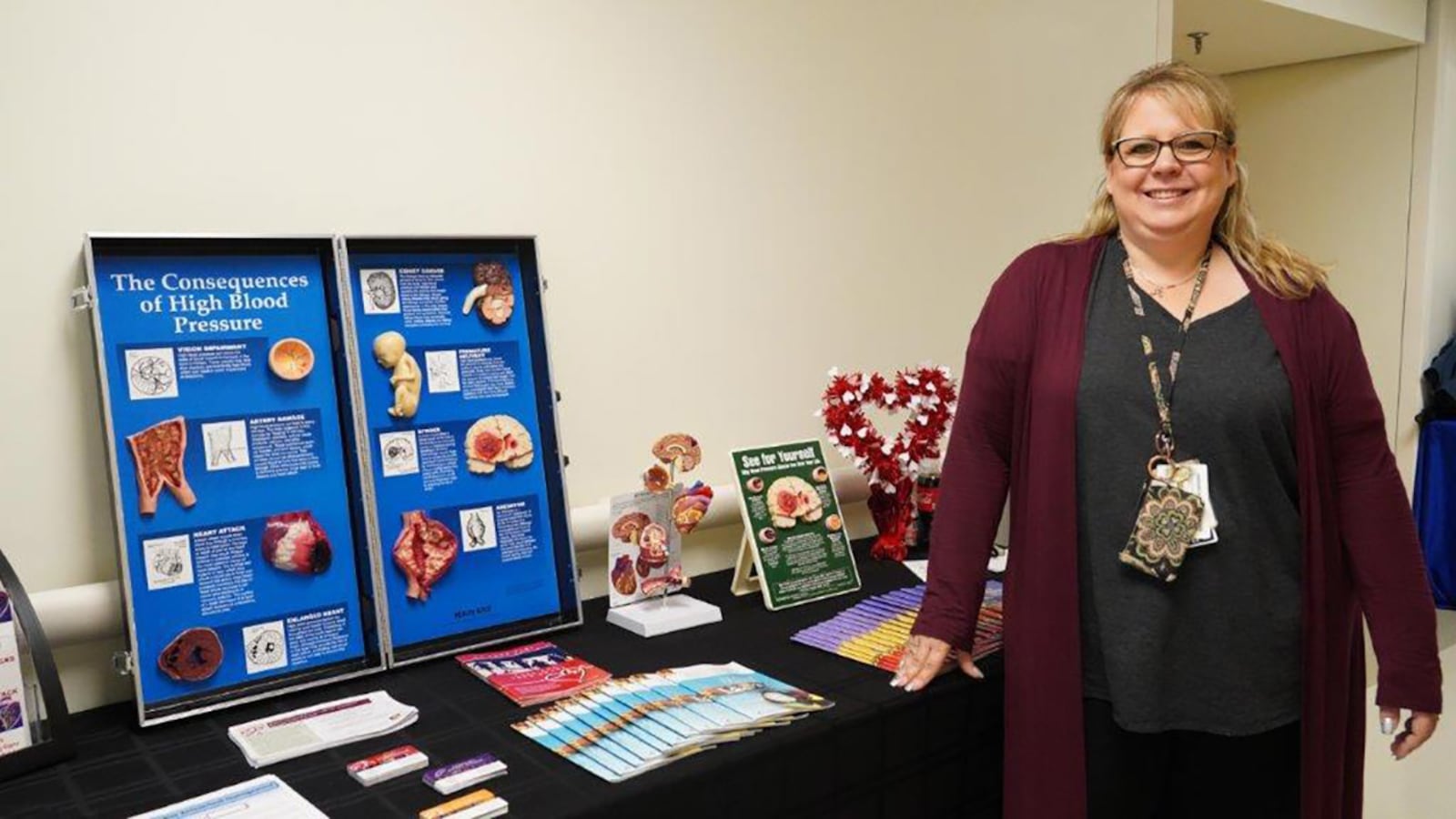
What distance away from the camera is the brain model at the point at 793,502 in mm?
2156

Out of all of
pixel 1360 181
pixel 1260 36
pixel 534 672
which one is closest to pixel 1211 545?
pixel 534 672

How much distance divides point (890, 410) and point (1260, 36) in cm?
225

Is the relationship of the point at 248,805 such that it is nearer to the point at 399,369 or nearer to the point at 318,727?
the point at 318,727

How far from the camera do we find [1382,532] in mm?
1611

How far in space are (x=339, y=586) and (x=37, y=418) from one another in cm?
48

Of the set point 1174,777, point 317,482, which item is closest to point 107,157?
point 317,482

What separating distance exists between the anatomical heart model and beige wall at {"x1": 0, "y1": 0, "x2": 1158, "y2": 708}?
0.59 ft

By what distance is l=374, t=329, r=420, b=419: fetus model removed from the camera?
5.84 feet

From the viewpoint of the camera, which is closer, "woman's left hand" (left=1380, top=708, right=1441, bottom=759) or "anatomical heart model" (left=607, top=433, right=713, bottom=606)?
"woman's left hand" (left=1380, top=708, right=1441, bottom=759)

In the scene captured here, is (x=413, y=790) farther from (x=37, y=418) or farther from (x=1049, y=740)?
(x=1049, y=740)

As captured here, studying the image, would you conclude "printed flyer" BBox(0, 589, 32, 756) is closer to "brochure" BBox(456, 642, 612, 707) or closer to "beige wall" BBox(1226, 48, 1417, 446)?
"brochure" BBox(456, 642, 612, 707)

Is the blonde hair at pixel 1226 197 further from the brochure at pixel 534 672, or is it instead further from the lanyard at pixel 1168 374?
the brochure at pixel 534 672

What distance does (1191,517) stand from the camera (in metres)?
1.53

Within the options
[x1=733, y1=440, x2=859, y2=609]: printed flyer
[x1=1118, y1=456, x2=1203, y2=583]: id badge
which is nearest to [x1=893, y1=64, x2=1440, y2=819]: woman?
[x1=1118, y1=456, x2=1203, y2=583]: id badge
